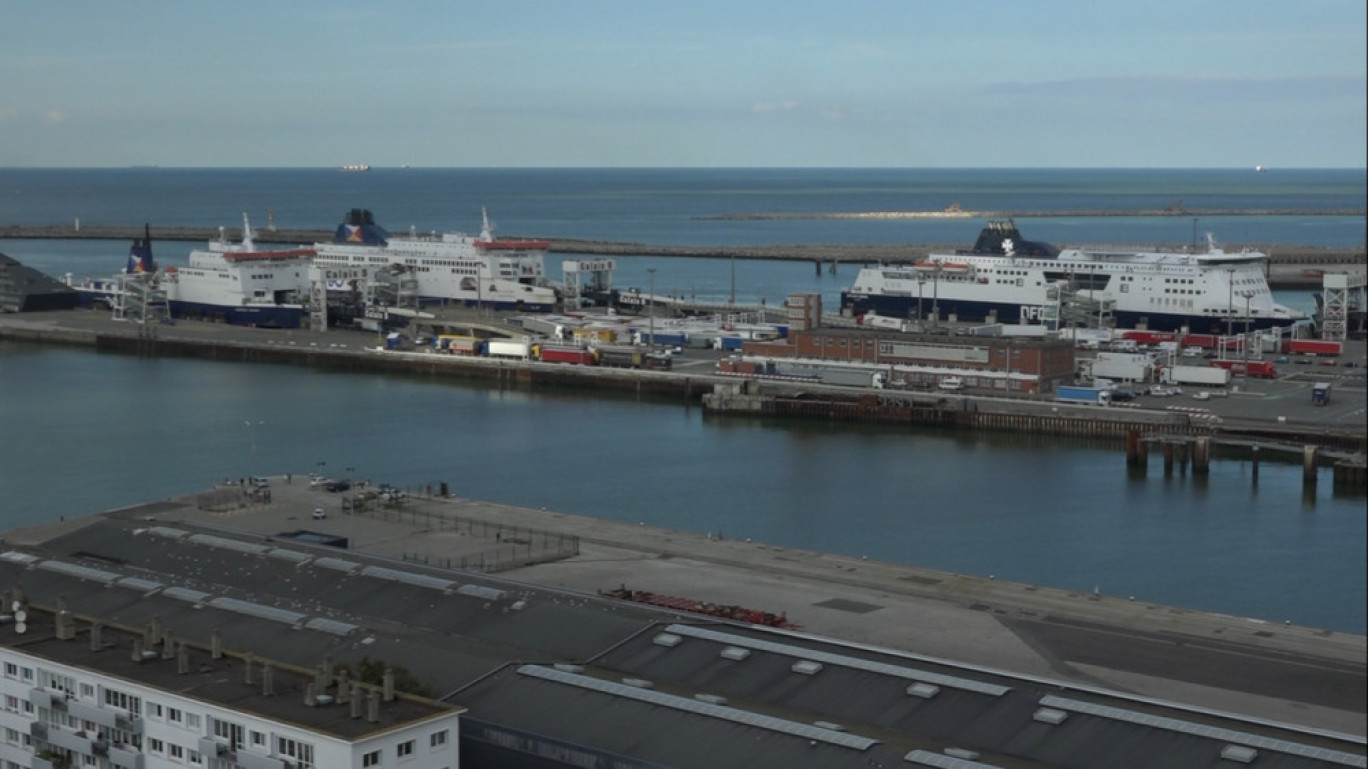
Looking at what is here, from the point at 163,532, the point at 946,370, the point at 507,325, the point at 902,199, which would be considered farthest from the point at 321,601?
the point at 902,199

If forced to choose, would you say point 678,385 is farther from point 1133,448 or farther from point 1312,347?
point 1312,347

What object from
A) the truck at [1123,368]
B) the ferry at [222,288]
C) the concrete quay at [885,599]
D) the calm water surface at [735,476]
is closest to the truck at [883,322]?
the truck at [1123,368]

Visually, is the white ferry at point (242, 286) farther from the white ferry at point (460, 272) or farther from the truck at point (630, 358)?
the truck at point (630, 358)

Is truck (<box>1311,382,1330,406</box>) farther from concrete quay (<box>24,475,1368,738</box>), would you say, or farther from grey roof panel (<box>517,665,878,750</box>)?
grey roof panel (<box>517,665,878,750</box>)

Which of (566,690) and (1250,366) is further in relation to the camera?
(1250,366)

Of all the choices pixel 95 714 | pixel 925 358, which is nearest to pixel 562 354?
pixel 925 358

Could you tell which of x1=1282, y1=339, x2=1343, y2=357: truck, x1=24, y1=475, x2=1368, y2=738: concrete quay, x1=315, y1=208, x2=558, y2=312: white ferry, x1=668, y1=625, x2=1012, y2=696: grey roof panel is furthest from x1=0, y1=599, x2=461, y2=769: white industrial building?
x1=315, y1=208, x2=558, y2=312: white ferry

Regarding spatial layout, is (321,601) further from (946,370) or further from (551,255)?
(551,255)
